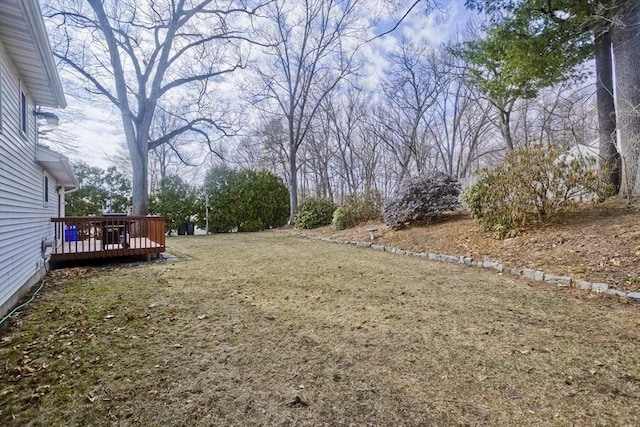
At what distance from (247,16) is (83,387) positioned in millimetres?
12553

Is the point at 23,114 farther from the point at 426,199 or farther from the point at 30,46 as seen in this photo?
the point at 426,199

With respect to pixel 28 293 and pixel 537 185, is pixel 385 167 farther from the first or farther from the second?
pixel 28 293

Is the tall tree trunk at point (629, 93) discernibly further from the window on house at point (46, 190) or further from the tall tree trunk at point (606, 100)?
the window on house at point (46, 190)

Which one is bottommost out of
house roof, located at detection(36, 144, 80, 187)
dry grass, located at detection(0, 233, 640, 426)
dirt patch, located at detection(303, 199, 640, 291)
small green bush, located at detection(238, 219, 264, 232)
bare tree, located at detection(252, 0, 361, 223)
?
dry grass, located at detection(0, 233, 640, 426)

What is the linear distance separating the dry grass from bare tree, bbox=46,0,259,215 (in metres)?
8.24

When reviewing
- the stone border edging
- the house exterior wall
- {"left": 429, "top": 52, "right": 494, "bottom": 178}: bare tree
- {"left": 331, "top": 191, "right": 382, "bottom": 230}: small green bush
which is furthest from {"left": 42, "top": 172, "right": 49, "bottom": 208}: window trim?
{"left": 429, "top": 52, "right": 494, "bottom": 178}: bare tree

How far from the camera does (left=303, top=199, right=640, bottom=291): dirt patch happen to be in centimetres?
390

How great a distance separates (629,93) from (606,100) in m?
0.94

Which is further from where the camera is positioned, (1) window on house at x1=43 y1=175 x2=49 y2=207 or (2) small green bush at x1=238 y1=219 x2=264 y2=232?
(2) small green bush at x1=238 y1=219 x2=264 y2=232

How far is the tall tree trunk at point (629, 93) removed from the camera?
5.48 metres

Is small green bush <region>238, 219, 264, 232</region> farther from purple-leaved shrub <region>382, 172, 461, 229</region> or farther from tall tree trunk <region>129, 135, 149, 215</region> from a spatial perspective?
purple-leaved shrub <region>382, 172, 461, 229</region>

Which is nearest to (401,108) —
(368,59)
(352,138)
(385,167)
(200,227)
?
(368,59)

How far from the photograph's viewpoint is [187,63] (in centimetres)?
1161

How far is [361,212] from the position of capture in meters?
11.3
